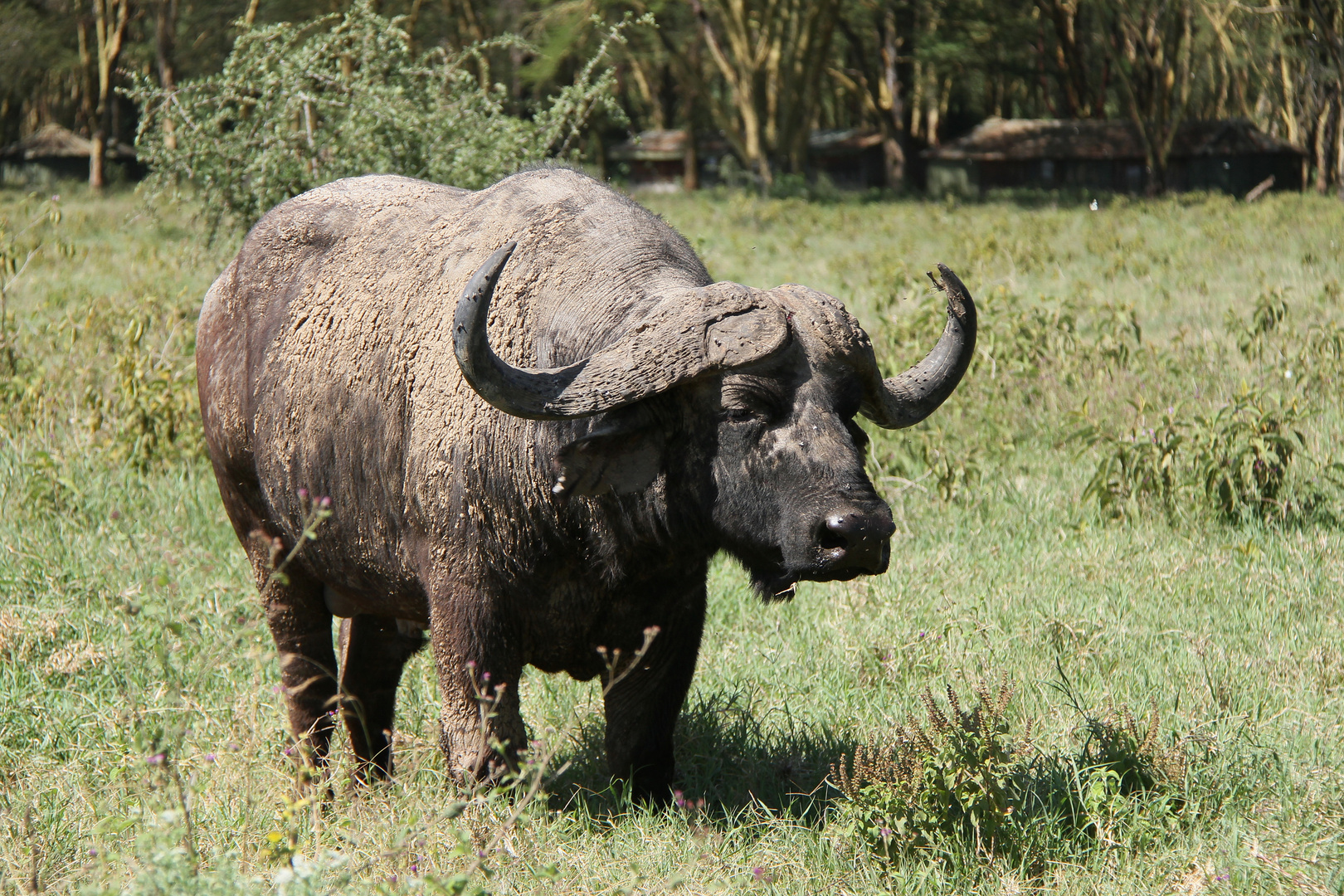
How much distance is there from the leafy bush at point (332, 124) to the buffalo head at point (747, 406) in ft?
21.4

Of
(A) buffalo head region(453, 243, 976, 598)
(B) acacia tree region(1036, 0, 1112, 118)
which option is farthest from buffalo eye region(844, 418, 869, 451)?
(B) acacia tree region(1036, 0, 1112, 118)

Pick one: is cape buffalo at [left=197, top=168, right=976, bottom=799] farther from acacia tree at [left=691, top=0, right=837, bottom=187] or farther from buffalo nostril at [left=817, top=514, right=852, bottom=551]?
acacia tree at [left=691, top=0, right=837, bottom=187]

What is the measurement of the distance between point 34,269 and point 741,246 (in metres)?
9.60

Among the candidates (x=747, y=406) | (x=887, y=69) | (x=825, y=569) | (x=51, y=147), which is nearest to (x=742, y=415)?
(x=747, y=406)

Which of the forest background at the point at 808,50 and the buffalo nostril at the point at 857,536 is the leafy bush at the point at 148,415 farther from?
the forest background at the point at 808,50

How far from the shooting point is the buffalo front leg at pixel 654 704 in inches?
139

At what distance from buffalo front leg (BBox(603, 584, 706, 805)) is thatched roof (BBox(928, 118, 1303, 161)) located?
41.1 m

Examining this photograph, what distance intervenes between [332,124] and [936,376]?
7.40 m

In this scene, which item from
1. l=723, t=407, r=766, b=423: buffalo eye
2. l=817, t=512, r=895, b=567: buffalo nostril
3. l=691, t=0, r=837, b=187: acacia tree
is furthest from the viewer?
l=691, t=0, r=837, b=187: acacia tree

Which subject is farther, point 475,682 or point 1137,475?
point 1137,475

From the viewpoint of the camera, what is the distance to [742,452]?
2.95 meters

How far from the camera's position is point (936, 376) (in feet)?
11.0

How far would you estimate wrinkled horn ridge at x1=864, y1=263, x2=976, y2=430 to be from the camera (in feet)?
10.6

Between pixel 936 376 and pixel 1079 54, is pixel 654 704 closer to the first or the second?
pixel 936 376
